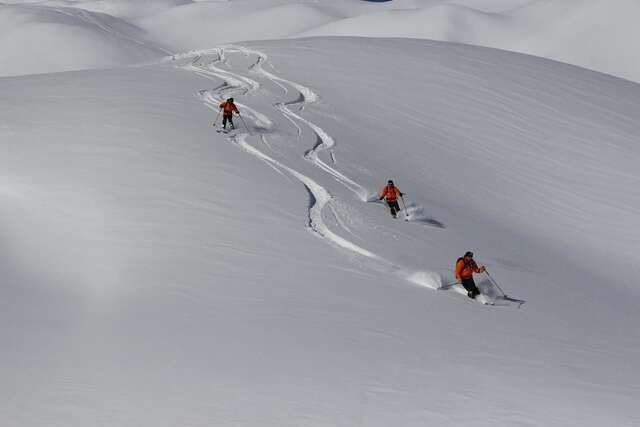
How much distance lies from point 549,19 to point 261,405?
394ft

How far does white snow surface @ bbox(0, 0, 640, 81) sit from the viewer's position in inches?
4124

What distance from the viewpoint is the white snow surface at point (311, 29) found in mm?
104750

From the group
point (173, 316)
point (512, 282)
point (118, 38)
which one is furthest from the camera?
point (118, 38)

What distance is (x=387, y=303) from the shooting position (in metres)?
14.2

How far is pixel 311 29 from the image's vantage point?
438 feet

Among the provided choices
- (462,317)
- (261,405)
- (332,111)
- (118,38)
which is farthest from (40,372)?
(118,38)

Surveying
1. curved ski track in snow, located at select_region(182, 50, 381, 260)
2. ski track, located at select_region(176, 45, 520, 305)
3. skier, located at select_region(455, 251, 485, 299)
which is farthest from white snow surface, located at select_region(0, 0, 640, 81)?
skier, located at select_region(455, 251, 485, 299)

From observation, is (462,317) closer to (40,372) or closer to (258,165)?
(40,372)

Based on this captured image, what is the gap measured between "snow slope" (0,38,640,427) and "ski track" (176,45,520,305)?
0.30ft

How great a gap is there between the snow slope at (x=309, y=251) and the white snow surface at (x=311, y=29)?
75872 millimetres

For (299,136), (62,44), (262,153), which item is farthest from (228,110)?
(62,44)

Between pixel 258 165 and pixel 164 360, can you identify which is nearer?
pixel 164 360

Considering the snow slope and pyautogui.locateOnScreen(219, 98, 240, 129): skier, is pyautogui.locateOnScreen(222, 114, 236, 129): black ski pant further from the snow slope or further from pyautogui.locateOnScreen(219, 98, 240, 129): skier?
the snow slope

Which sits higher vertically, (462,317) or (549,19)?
(549,19)
